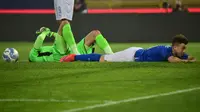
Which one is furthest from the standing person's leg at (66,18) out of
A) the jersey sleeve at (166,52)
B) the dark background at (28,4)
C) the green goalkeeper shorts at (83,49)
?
the dark background at (28,4)

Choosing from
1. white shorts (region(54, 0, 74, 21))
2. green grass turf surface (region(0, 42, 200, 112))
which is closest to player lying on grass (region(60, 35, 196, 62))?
green grass turf surface (region(0, 42, 200, 112))

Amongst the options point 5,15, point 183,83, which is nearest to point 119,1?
point 5,15

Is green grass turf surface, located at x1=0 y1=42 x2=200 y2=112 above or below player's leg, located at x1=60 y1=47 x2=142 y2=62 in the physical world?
above

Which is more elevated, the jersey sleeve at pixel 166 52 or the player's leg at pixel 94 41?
the jersey sleeve at pixel 166 52

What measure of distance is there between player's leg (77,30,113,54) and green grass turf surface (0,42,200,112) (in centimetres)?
87


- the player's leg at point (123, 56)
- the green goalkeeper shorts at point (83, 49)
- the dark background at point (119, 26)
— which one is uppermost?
the player's leg at point (123, 56)

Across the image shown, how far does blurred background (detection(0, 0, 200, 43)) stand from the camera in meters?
18.2

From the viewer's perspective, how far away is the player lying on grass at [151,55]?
839 centimetres

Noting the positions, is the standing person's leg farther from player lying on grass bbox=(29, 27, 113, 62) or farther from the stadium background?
the stadium background

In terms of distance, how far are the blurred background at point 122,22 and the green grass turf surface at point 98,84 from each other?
9469 mm

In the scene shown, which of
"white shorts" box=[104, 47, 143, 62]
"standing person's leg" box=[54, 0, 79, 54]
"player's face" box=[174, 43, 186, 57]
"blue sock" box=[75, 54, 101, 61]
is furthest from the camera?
"standing person's leg" box=[54, 0, 79, 54]

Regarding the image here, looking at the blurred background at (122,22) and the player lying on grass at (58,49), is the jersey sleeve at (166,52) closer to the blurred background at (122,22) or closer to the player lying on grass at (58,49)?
the player lying on grass at (58,49)

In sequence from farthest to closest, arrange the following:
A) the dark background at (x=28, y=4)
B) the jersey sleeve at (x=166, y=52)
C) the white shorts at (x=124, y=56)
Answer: the dark background at (x=28, y=4) → the white shorts at (x=124, y=56) → the jersey sleeve at (x=166, y=52)

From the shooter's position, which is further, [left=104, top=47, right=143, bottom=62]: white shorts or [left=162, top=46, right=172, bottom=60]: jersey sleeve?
[left=104, top=47, right=143, bottom=62]: white shorts
